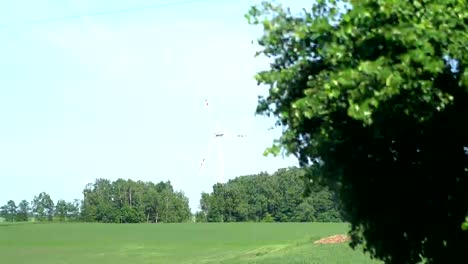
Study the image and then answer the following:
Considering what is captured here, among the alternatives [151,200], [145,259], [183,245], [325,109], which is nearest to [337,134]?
[325,109]

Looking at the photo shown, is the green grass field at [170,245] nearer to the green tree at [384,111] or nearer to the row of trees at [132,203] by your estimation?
the green tree at [384,111]

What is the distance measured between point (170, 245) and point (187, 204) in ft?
315

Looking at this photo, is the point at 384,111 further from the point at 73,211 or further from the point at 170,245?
the point at 73,211

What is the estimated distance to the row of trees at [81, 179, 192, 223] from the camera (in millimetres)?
147000

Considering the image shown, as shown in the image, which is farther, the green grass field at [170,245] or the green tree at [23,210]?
the green tree at [23,210]

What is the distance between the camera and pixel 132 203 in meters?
154

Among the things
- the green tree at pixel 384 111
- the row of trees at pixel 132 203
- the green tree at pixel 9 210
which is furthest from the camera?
the green tree at pixel 9 210

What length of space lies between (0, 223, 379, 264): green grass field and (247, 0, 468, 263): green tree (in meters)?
23.8

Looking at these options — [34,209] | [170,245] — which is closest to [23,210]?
[34,209]

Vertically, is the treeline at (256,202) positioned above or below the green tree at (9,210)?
below

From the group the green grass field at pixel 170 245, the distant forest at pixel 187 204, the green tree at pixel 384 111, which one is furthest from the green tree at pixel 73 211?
the green tree at pixel 384 111

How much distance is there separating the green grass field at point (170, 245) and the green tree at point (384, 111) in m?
23.8

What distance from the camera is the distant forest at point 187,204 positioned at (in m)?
136

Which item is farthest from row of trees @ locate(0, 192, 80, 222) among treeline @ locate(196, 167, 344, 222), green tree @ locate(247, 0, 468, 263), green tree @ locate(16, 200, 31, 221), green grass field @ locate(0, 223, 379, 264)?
green tree @ locate(247, 0, 468, 263)
